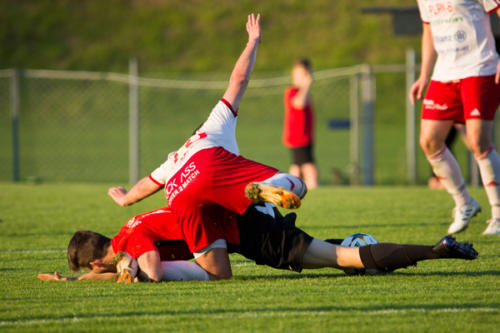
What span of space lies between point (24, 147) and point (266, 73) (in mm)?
10717

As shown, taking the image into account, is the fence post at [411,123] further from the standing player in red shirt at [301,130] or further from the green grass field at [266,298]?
the green grass field at [266,298]

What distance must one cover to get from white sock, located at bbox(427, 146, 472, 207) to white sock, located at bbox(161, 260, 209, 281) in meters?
2.61

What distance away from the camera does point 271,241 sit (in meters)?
4.78

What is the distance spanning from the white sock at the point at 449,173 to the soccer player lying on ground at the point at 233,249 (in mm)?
2090

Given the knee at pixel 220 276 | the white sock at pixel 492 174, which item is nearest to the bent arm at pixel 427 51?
the white sock at pixel 492 174

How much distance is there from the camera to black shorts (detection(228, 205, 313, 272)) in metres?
4.75

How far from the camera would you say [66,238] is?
7086 mm

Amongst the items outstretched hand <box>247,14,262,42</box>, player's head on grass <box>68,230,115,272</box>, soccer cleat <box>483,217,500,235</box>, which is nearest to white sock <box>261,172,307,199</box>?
player's head on grass <box>68,230,115,272</box>

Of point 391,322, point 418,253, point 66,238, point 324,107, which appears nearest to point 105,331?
point 391,322

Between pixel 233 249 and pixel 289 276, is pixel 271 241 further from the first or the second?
pixel 289 276

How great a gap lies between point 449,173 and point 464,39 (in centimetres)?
109

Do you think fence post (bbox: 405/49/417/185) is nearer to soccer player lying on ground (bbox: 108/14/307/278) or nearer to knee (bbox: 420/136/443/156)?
knee (bbox: 420/136/443/156)

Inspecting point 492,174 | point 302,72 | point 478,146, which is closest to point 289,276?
point 478,146

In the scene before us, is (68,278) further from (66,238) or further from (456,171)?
(456,171)
